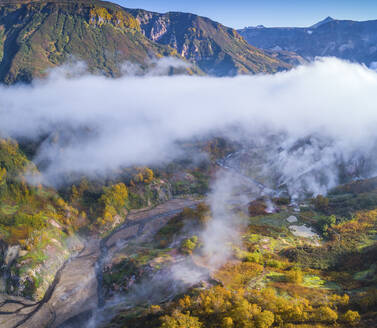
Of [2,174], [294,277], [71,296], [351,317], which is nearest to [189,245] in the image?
[294,277]

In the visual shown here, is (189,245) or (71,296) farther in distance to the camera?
(189,245)

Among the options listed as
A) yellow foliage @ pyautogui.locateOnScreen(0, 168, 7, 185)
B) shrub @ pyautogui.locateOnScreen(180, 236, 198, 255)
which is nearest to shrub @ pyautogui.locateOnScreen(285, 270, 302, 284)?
shrub @ pyautogui.locateOnScreen(180, 236, 198, 255)

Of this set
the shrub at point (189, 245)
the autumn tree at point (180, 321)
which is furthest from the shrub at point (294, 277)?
the shrub at point (189, 245)

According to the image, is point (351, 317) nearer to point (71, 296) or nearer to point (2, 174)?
point (71, 296)

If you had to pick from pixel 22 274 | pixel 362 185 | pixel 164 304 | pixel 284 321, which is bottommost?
pixel 22 274

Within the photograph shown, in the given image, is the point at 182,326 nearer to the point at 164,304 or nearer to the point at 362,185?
the point at 164,304

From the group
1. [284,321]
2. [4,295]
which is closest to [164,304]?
[284,321]

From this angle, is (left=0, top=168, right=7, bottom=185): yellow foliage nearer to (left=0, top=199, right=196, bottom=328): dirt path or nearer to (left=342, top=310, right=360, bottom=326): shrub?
(left=0, top=199, right=196, bottom=328): dirt path

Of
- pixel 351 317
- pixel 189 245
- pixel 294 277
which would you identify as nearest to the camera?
pixel 351 317
